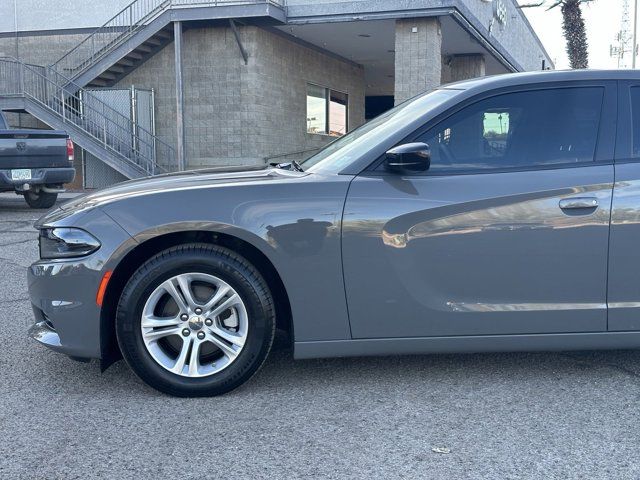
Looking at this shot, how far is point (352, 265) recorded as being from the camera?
11.8 feet

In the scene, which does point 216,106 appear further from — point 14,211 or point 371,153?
point 371,153

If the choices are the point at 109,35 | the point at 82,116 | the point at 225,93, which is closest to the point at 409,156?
the point at 225,93

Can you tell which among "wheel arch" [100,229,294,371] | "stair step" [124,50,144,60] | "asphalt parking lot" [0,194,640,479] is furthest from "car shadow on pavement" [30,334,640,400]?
"stair step" [124,50,144,60]

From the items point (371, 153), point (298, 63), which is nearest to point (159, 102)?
point (298, 63)

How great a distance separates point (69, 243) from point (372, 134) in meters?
1.75

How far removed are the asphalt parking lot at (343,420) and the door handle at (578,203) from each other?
98cm

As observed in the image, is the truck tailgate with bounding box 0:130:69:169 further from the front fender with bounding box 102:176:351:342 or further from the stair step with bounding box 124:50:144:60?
the front fender with bounding box 102:176:351:342

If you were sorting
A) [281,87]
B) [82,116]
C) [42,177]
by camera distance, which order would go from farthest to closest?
[281,87]
[82,116]
[42,177]

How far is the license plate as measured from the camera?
11.8m

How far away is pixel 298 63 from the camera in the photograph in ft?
64.3

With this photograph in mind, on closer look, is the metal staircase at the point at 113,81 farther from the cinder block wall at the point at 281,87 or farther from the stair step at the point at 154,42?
the cinder block wall at the point at 281,87

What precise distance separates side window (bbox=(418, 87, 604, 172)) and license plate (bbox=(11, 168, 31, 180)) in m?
9.69

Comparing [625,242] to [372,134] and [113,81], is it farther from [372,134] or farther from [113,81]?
[113,81]

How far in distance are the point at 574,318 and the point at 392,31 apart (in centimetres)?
1532
